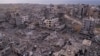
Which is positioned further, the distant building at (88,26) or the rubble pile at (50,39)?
the distant building at (88,26)

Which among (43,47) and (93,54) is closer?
(93,54)

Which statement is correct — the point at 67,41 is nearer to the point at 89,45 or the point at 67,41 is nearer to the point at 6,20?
the point at 89,45

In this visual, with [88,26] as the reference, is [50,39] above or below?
below

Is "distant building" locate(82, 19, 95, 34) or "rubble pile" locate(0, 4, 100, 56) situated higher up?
"distant building" locate(82, 19, 95, 34)

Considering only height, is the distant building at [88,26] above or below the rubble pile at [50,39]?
above

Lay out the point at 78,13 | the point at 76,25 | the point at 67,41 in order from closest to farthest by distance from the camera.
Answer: the point at 67,41 < the point at 76,25 < the point at 78,13

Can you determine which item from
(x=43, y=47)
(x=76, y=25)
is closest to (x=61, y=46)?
(x=43, y=47)

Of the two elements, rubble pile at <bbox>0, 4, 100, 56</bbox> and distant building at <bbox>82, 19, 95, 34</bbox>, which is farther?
distant building at <bbox>82, 19, 95, 34</bbox>

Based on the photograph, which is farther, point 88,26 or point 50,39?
point 88,26

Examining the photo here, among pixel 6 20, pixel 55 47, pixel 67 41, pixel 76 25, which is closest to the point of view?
pixel 55 47

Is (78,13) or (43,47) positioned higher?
(78,13)
